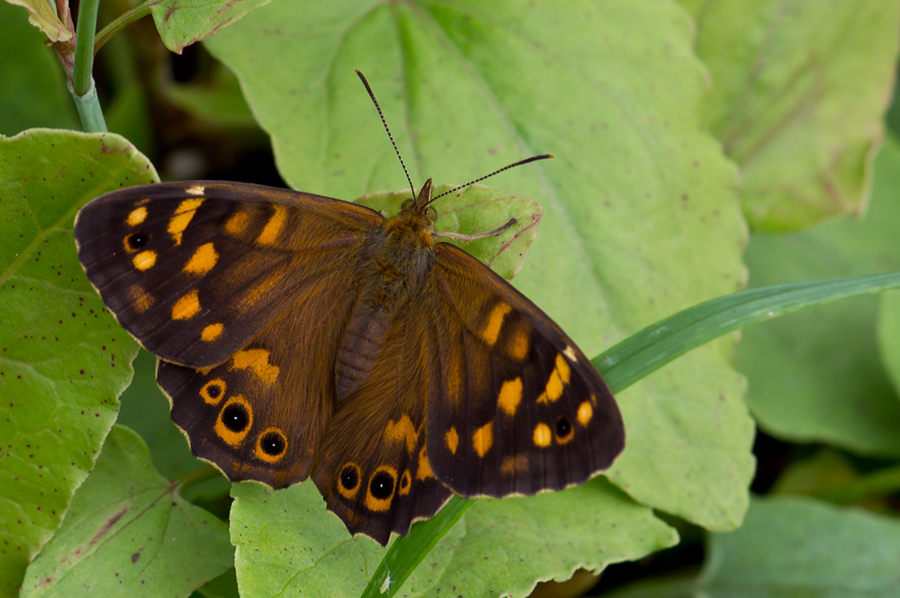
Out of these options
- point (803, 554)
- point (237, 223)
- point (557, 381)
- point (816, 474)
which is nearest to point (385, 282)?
point (237, 223)

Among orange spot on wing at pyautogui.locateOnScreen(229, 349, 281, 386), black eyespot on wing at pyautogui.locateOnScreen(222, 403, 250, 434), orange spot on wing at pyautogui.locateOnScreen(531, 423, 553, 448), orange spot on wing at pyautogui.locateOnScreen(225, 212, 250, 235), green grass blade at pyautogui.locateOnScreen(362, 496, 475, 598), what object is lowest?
green grass blade at pyautogui.locateOnScreen(362, 496, 475, 598)

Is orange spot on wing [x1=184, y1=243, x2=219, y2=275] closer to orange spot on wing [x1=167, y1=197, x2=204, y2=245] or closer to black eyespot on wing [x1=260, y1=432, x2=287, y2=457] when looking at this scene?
orange spot on wing [x1=167, y1=197, x2=204, y2=245]

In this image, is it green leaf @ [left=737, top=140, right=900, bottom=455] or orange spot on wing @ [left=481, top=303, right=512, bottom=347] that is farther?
green leaf @ [left=737, top=140, right=900, bottom=455]

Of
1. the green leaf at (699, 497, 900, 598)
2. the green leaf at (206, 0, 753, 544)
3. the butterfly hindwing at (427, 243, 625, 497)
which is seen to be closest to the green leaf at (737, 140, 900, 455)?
the green leaf at (699, 497, 900, 598)

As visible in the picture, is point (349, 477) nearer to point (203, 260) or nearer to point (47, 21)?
point (203, 260)

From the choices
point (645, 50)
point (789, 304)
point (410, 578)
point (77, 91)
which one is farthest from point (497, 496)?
point (645, 50)

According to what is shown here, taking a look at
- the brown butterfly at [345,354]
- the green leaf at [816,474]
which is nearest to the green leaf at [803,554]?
the green leaf at [816,474]

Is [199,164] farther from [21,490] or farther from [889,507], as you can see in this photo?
[889,507]
